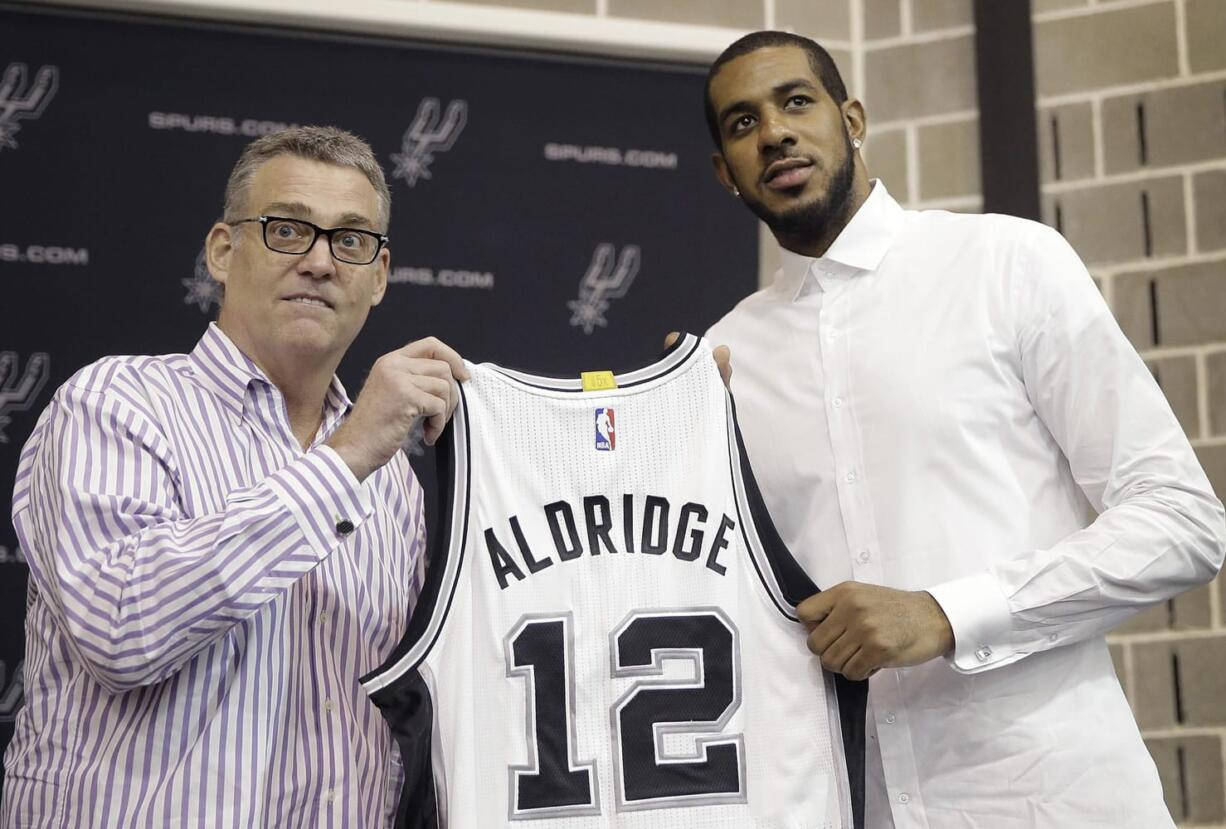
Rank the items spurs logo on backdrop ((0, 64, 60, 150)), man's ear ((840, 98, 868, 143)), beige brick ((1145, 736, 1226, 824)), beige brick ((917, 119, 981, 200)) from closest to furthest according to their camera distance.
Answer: man's ear ((840, 98, 868, 143)) → spurs logo on backdrop ((0, 64, 60, 150)) → beige brick ((1145, 736, 1226, 824)) → beige brick ((917, 119, 981, 200))

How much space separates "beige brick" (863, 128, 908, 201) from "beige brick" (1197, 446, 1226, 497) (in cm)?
93

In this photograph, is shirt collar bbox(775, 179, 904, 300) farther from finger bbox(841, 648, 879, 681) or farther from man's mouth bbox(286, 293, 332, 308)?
man's mouth bbox(286, 293, 332, 308)

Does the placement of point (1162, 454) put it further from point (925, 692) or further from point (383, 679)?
point (383, 679)

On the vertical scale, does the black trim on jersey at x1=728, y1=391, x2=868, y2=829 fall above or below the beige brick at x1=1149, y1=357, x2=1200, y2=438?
below

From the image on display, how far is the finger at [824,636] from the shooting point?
179 cm

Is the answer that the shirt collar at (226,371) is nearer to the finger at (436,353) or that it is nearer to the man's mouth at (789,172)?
the finger at (436,353)

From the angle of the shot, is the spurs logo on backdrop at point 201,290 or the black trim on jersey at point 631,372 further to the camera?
the spurs logo on backdrop at point 201,290

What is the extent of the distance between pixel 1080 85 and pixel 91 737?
262cm

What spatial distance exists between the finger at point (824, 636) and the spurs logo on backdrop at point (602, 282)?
4.67 feet

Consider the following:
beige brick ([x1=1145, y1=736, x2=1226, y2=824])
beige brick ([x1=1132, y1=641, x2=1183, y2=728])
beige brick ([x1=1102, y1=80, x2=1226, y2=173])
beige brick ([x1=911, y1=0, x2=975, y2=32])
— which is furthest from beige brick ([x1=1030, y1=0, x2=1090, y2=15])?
beige brick ([x1=1145, y1=736, x2=1226, y2=824])

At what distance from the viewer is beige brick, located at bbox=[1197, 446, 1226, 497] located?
3023mm

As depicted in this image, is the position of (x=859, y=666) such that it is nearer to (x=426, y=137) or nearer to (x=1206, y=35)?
(x=426, y=137)

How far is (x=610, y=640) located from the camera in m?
1.84

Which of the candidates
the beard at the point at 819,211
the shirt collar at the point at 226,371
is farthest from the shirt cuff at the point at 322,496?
the beard at the point at 819,211
